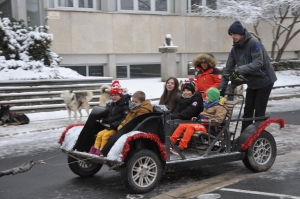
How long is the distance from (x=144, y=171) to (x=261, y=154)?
1.98 metres

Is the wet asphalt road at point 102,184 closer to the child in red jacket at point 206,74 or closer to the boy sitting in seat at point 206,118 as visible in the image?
the boy sitting in seat at point 206,118

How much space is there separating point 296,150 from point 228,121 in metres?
2.46

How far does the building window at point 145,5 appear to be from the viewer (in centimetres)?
2364

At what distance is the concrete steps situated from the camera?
14305 millimetres

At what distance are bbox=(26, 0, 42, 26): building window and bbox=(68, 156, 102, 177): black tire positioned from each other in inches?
619

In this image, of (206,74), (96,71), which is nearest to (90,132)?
(206,74)

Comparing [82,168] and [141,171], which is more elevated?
[141,171]

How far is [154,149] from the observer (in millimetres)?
5809

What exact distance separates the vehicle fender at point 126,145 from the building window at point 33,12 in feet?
55.0

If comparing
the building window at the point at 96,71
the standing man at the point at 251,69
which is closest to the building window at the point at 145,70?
the building window at the point at 96,71

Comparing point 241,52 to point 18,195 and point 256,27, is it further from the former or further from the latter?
point 256,27

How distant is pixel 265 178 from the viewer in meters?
6.38

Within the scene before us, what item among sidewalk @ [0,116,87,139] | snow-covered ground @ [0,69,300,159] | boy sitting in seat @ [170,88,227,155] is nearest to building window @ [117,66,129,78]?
snow-covered ground @ [0,69,300,159]

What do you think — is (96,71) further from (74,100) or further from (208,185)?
(208,185)
